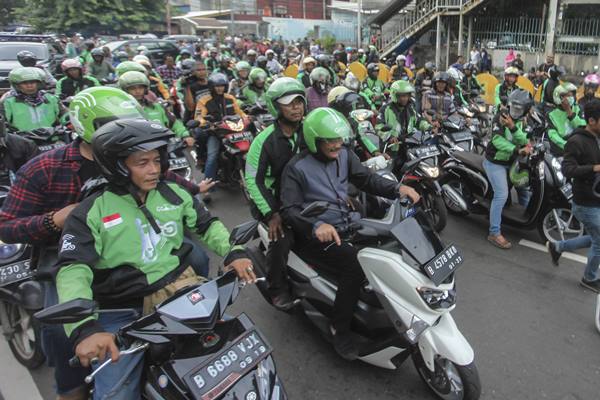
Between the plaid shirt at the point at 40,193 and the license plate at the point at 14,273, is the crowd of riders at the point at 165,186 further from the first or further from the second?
the license plate at the point at 14,273

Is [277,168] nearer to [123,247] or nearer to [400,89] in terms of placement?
[123,247]

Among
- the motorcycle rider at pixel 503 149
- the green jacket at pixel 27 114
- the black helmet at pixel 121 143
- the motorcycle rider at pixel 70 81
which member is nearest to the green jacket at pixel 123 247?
the black helmet at pixel 121 143

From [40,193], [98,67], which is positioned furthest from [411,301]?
[98,67]

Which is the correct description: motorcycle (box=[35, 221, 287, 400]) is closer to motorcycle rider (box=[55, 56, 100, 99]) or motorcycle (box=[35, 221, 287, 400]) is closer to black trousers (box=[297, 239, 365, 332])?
black trousers (box=[297, 239, 365, 332])

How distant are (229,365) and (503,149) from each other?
4.55 m

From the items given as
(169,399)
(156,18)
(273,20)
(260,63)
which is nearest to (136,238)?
(169,399)

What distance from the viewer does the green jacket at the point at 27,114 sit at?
5684 millimetres

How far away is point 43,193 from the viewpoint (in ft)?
8.80

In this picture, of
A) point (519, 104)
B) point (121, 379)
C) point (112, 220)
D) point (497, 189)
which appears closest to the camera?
point (121, 379)

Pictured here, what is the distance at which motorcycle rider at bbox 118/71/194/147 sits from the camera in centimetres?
552

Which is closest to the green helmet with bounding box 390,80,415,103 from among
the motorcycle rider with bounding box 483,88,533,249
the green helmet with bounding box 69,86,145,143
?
the motorcycle rider with bounding box 483,88,533,249

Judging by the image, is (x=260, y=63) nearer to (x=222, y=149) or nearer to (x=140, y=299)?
(x=222, y=149)

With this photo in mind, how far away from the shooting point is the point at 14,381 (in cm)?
333

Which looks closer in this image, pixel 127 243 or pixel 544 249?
pixel 127 243
